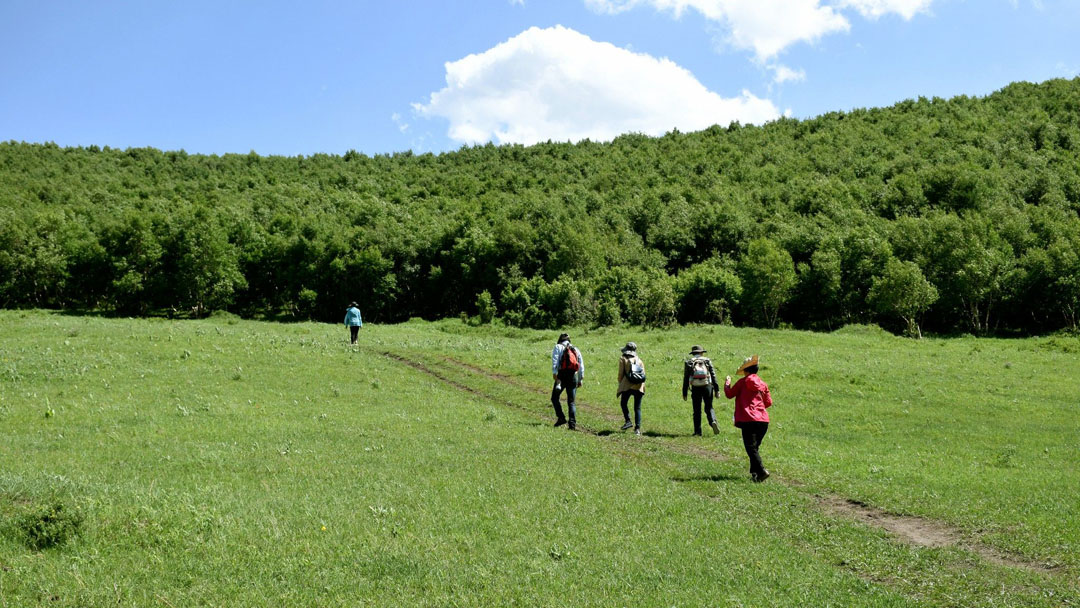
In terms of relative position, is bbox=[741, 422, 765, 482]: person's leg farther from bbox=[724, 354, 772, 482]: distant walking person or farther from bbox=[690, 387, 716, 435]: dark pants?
bbox=[690, 387, 716, 435]: dark pants

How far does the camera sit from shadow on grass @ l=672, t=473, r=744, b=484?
46.2ft

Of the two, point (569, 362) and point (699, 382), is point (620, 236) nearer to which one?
point (569, 362)

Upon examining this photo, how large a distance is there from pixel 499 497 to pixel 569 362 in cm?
894

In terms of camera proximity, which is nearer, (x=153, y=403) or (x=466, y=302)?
(x=153, y=403)

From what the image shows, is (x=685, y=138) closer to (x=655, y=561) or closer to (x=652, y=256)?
(x=652, y=256)

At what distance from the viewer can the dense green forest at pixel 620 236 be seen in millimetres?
76250

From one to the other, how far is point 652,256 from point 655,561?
8872 centimetres

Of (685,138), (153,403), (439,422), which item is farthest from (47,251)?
(685,138)

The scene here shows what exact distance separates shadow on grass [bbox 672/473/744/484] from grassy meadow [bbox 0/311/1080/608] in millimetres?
114

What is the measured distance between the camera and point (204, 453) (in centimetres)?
1449

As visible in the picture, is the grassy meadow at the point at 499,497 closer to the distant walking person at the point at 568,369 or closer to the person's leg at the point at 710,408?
the distant walking person at the point at 568,369

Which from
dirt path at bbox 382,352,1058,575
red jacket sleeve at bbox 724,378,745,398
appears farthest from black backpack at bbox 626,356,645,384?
red jacket sleeve at bbox 724,378,745,398

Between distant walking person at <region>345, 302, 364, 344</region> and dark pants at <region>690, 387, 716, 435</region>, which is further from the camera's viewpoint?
distant walking person at <region>345, 302, 364, 344</region>

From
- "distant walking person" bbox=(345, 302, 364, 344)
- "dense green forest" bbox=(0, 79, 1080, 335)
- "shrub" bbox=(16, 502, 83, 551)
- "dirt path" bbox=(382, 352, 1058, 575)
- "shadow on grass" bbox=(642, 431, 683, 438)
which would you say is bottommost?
"shadow on grass" bbox=(642, 431, 683, 438)
